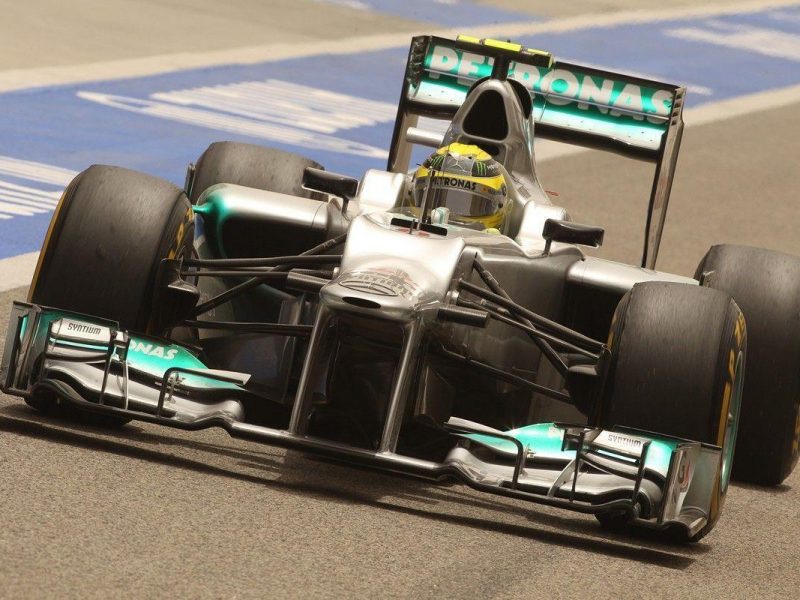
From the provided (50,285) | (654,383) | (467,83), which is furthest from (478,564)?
(467,83)

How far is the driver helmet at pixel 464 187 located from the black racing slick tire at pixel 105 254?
1388 millimetres

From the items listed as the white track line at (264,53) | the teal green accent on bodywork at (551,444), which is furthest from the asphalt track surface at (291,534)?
the white track line at (264,53)

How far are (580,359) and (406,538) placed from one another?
7.54 ft

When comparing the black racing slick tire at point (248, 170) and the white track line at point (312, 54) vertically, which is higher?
the white track line at point (312, 54)

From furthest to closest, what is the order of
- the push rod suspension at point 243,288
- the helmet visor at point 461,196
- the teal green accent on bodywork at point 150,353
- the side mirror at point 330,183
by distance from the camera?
the helmet visor at point 461,196, the side mirror at point 330,183, the push rod suspension at point 243,288, the teal green accent on bodywork at point 150,353

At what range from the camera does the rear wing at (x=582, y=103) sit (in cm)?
974

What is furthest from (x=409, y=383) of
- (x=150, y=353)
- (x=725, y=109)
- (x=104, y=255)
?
(x=725, y=109)

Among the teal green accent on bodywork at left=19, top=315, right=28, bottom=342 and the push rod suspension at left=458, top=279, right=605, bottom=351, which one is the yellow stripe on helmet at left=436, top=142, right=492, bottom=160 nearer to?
the push rod suspension at left=458, top=279, right=605, bottom=351

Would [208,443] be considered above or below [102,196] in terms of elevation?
below

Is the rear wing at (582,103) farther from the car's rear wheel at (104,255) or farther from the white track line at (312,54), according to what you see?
the car's rear wheel at (104,255)

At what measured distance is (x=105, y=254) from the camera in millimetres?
6930

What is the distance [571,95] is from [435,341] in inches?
138

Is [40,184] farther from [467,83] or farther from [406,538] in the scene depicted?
[406,538]

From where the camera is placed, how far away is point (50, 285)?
22.7ft
